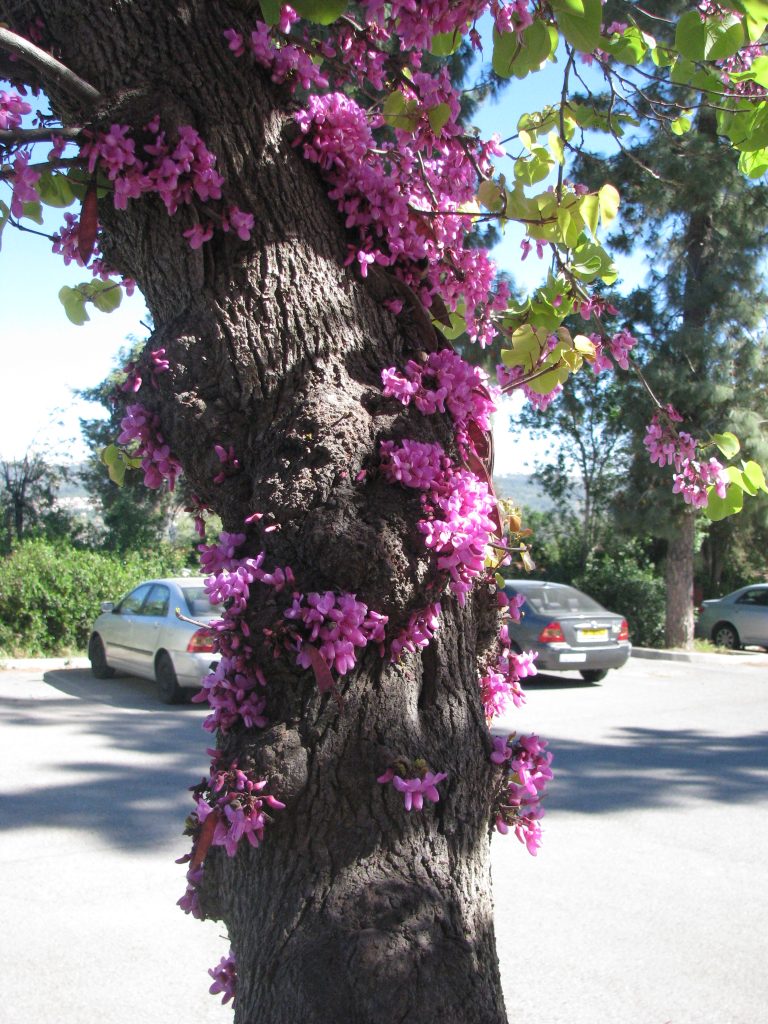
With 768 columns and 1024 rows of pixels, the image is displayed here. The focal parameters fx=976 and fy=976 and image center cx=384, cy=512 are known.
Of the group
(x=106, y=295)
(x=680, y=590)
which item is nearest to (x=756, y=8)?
(x=106, y=295)

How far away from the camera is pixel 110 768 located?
Result: 322 inches

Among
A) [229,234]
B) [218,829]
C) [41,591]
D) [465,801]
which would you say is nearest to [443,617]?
[465,801]

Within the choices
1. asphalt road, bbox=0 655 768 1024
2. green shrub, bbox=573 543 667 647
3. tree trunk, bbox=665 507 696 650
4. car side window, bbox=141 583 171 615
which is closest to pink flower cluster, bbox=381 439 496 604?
asphalt road, bbox=0 655 768 1024

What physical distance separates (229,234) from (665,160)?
15.1 metres

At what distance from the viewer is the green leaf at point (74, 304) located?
2855mm

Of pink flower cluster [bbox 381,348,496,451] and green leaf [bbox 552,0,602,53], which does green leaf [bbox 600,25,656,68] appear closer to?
green leaf [bbox 552,0,602,53]

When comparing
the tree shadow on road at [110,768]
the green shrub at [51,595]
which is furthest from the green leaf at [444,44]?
the green shrub at [51,595]

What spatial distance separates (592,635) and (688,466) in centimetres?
1229

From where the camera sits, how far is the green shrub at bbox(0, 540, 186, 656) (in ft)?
50.5

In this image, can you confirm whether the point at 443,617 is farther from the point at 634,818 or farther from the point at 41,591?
the point at 41,591

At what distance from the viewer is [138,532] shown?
23.7m

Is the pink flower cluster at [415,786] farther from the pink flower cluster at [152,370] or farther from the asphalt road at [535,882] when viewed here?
the asphalt road at [535,882]

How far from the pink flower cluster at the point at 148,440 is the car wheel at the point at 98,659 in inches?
490

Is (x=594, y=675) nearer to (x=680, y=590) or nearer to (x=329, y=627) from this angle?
(x=680, y=590)
